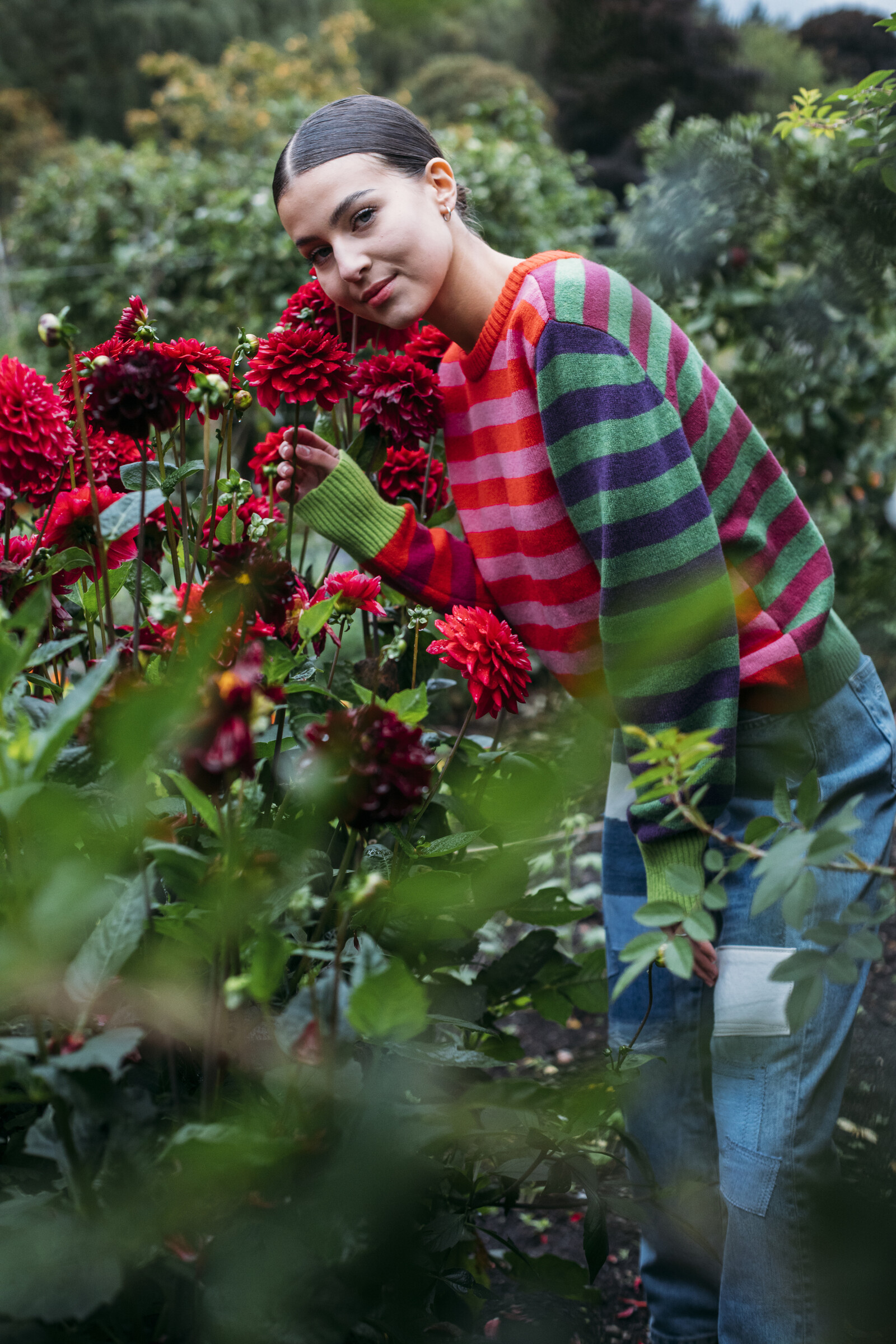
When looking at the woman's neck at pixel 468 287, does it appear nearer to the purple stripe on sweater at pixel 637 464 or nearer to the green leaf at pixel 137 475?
the purple stripe on sweater at pixel 637 464

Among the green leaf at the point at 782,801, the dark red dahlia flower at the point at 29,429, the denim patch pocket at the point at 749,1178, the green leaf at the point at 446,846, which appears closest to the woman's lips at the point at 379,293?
the dark red dahlia flower at the point at 29,429

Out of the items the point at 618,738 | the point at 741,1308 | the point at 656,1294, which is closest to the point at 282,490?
the point at 618,738

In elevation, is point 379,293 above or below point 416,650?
above

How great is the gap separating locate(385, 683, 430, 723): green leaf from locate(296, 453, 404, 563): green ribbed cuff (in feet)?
1.03

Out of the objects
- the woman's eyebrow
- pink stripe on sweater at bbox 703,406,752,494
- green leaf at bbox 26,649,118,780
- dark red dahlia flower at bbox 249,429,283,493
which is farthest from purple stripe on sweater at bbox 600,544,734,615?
green leaf at bbox 26,649,118,780

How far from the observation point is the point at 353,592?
3.06ft

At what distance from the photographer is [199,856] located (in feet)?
1.89

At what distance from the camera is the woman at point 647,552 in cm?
99

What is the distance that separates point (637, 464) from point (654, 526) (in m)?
0.06

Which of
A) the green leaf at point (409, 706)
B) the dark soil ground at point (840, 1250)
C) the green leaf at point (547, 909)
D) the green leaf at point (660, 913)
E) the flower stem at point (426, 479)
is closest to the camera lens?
the dark soil ground at point (840, 1250)

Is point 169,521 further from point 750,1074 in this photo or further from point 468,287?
point 750,1074

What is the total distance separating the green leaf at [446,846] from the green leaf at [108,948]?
29 cm

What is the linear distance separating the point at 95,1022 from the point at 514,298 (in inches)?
32.2

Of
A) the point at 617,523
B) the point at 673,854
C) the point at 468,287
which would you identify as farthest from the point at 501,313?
the point at 673,854
